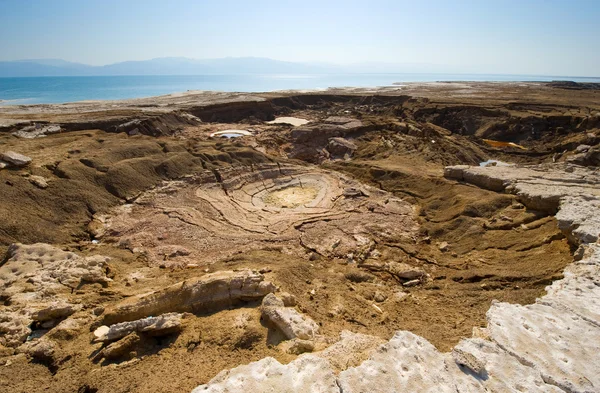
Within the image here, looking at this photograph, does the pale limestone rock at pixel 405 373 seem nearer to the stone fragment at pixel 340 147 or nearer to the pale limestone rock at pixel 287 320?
the pale limestone rock at pixel 287 320

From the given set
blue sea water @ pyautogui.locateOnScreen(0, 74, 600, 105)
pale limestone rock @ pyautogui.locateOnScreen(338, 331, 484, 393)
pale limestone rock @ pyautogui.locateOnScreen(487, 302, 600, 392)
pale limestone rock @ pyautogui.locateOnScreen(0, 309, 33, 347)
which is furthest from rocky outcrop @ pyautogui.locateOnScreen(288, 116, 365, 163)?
blue sea water @ pyautogui.locateOnScreen(0, 74, 600, 105)

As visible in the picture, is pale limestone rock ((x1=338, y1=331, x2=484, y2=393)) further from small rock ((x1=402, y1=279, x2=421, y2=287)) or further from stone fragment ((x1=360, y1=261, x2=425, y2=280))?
stone fragment ((x1=360, y1=261, x2=425, y2=280))

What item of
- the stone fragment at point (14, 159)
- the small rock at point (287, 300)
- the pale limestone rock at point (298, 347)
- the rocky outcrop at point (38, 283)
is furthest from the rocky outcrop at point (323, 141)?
the pale limestone rock at point (298, 347)

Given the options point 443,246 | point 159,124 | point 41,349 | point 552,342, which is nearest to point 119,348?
point 41,349

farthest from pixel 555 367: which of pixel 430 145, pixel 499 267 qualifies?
pixel 430 145

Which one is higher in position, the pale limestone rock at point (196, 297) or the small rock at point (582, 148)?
the small rock at point (582, 148)
